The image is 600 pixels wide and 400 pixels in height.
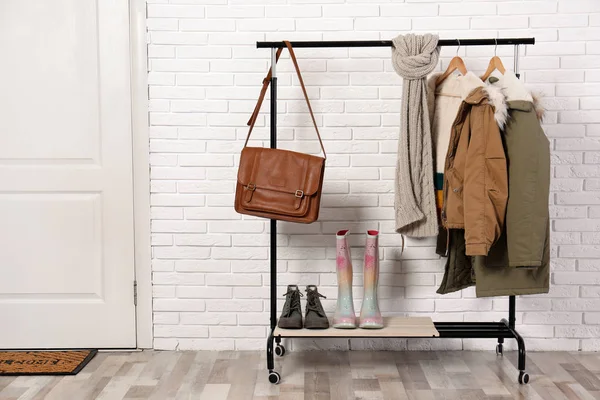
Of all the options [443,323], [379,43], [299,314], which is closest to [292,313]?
[299,314]

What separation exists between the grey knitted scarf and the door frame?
1.17 meters

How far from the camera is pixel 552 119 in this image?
3.31 meters

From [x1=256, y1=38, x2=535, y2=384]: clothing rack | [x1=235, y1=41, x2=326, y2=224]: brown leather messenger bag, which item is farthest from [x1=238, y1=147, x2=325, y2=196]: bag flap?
[x1=256, y1=38, x2=535, y2=384]: clothing rack

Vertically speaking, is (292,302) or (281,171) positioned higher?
(281,171)

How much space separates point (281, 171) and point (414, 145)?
54cm

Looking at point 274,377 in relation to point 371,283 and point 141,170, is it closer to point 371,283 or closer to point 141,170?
point 371,283

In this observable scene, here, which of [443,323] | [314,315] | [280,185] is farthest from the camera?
[443,323]

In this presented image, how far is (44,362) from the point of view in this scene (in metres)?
3.17

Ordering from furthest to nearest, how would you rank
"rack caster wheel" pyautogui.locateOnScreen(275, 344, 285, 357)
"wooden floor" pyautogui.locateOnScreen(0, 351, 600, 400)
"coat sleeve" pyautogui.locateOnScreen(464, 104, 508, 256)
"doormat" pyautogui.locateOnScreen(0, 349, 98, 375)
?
"rack caster wheel" pyautogui.locateOnScreen(275, 344, 285, 357), "doormat" pyautogui.locateOnScreen(0, 349, 98, 375), "wooden floor" pyautogui.locateOnScreen(0, 351, 600, 400), "coat sleeve" pyautogui.locateOnScreen(464, 104, 508, 256)

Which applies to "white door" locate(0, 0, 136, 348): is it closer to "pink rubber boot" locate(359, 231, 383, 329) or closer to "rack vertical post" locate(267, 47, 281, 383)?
"rack vertical post" locate(267, 47, 281, 383)

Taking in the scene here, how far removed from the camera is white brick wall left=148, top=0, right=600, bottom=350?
328cm

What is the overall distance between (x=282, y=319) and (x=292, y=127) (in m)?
0.89

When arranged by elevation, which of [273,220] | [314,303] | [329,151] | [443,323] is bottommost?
[443,323]

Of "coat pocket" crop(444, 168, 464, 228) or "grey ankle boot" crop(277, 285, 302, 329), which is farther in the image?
"grey ankle boot" crop(277, 285, 302, 329)
